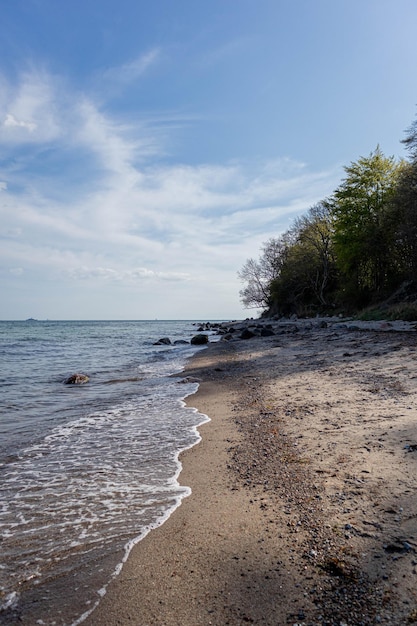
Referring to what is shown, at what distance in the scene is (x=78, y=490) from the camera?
4406mm

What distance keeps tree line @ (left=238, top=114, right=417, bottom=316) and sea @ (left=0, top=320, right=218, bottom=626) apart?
2141 cm

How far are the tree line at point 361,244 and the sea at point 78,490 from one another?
21.4 meters

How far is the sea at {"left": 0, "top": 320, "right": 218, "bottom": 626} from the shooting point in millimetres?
2691

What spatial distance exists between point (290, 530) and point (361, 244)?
3072 cm

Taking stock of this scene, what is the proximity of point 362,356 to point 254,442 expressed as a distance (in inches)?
288

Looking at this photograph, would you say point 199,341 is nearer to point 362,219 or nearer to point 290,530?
point 362,219

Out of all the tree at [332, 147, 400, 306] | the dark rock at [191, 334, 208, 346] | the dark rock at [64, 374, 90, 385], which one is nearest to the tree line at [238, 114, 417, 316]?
the tree at [332, 147, 400, 306]

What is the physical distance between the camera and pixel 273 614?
7.23ft

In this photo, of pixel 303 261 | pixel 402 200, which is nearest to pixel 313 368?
pixel 402 200

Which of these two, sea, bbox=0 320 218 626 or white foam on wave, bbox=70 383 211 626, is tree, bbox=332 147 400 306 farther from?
white foam on wave, bbox=70 383 211 626

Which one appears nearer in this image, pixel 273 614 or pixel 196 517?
pixel 273 614

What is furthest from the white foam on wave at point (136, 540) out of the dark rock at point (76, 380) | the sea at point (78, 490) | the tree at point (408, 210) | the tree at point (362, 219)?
the tree at point (362, 219)

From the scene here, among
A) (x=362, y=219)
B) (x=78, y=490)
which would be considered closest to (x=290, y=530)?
(x=78, y=490)

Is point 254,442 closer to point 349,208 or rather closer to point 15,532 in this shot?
point 15,532
